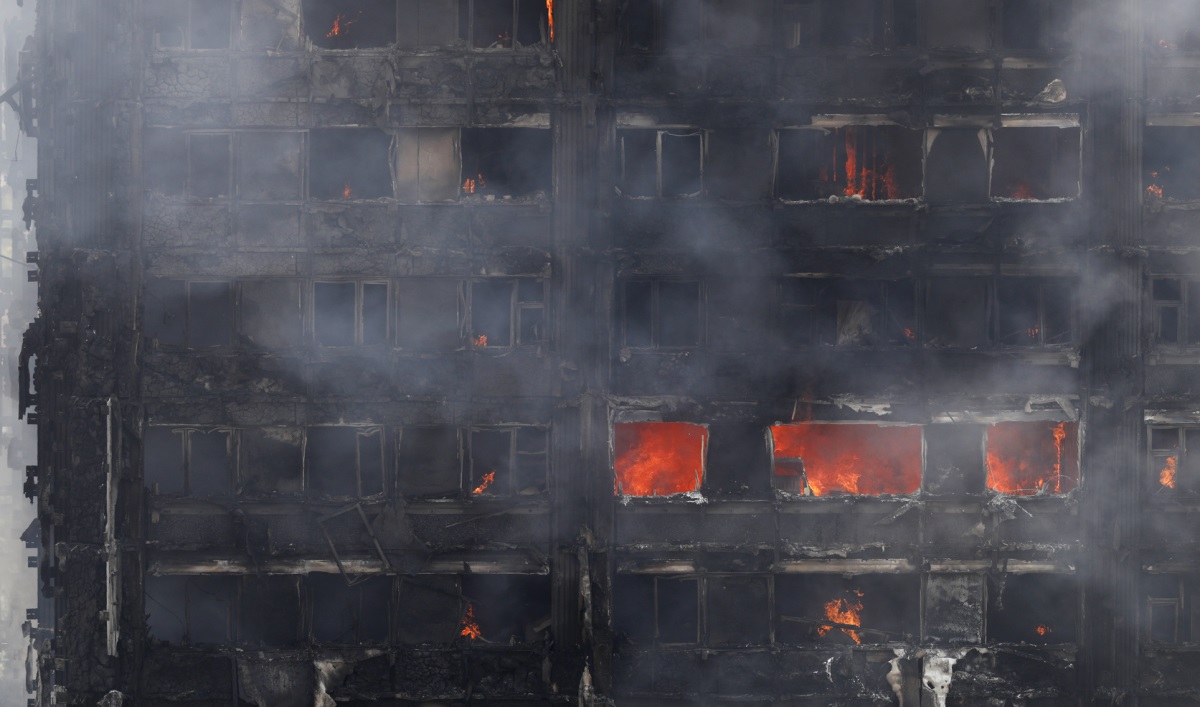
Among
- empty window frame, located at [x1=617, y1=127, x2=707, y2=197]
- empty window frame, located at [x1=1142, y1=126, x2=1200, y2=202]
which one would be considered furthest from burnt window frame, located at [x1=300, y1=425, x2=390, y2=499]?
empty window frame, located at [x1=1142, y1=126, x2=1200, y2=202]

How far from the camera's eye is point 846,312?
38.2ft

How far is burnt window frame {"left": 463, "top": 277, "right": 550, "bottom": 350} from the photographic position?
1152cm

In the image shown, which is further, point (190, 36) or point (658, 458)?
point (658, 458)

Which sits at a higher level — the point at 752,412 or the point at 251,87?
the point at 251,87

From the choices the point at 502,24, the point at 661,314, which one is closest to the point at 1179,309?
the point at 661,314

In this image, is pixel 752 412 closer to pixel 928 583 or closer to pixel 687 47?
pixel 928 583

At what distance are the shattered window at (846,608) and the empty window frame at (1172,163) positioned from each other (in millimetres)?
6283

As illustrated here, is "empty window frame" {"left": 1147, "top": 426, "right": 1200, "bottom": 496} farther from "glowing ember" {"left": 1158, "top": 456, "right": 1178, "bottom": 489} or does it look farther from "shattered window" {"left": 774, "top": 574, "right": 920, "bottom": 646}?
"shattered window" {"left": 774, "top": 574, "right": 920, "bottom": 646}

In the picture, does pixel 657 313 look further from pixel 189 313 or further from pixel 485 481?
pixel 189 313

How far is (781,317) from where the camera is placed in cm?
1164

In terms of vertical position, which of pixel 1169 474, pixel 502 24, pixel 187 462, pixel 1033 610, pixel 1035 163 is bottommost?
pixel 1033 610

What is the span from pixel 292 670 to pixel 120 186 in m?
6.76

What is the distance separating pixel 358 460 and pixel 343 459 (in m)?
0.21

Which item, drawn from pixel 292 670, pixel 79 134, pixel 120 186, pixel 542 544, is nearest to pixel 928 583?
pixel 542 544
